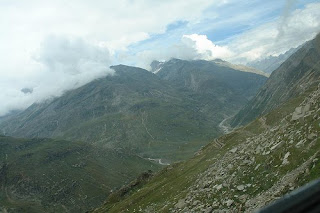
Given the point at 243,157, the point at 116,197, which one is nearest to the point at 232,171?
the point at 243,157

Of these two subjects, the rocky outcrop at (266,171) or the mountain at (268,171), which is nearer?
the mountain at (268,171)

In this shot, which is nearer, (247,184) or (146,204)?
(247,184)

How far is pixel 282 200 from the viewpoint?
4148 millimetres

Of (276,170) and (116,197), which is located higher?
(276,170)

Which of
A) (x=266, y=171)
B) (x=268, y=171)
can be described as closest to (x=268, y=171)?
(x=268, y=171)

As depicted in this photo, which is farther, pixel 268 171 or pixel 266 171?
pixel 266 171

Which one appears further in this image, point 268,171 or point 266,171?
point 266,171

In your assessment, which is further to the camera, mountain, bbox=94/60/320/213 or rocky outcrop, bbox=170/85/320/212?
rocky outcrop, bbox=170/85/320/212

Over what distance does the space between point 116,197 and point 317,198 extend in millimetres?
114820

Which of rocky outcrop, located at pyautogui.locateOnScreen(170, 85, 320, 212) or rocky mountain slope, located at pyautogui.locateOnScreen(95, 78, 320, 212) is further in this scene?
rocky outcrop, located at pyautogui.locateOnScreen(170, 85, 320, 212)

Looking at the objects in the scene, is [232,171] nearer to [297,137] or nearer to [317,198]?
[297,137]

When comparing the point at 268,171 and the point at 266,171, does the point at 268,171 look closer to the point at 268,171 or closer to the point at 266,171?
the point at 268,171

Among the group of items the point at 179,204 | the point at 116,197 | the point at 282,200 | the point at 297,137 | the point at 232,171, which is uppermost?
the point at 282,200

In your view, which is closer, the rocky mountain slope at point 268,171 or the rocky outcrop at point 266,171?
the rocky mountain slope at point 268,171
